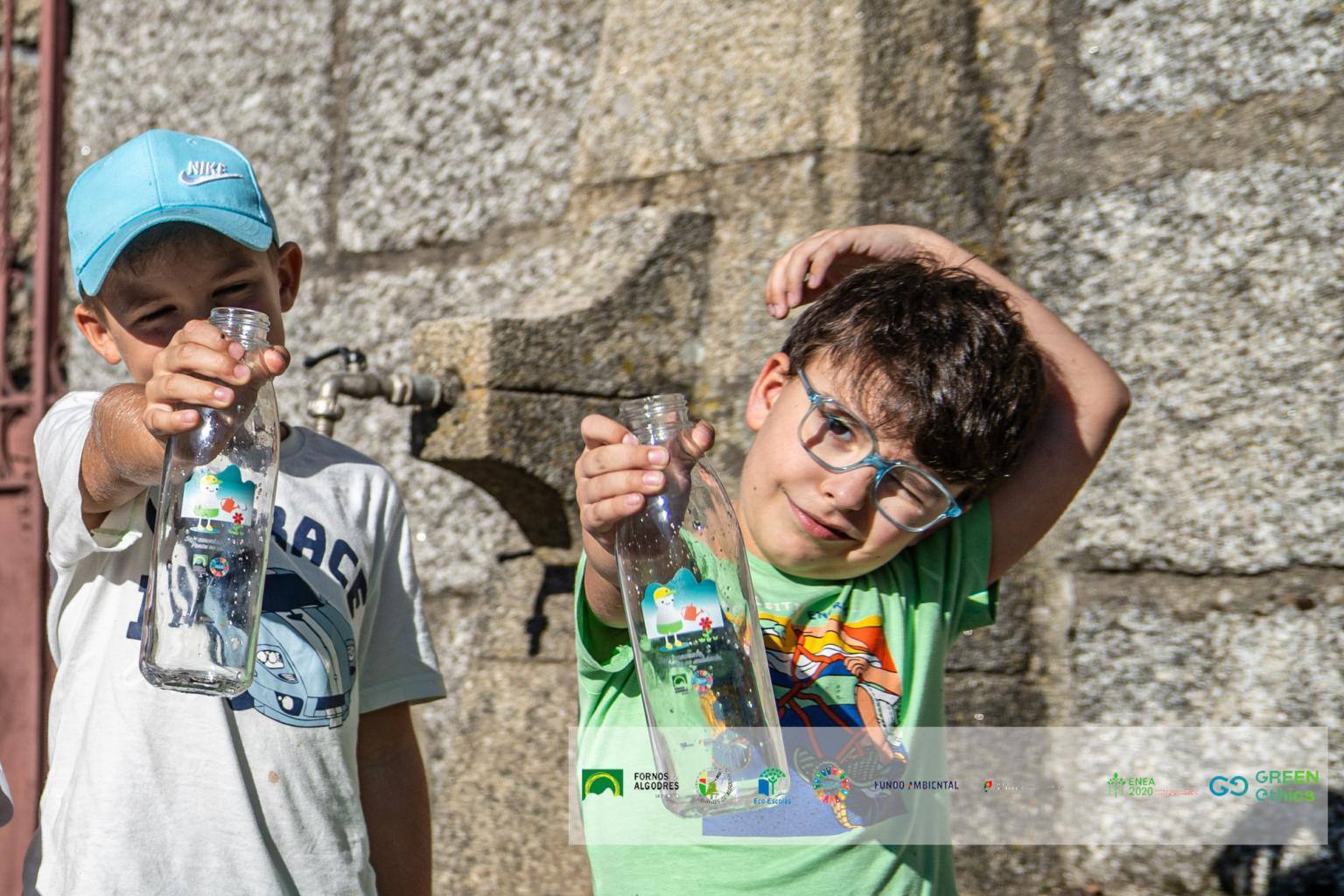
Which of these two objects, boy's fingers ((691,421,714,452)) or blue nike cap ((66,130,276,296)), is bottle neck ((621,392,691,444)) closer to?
boy's fingers ((691,421,714,452))

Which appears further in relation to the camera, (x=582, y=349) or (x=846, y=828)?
(x=582, y=349)

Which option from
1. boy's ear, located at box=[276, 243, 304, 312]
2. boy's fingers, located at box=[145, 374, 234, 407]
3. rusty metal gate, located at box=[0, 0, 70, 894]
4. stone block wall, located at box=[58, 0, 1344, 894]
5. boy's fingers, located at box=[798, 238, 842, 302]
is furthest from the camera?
rusty metal gate, located at box=[0, 0, 70, 894]

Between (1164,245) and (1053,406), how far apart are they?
51 cm

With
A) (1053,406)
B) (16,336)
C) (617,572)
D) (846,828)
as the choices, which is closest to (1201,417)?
(1053,406)

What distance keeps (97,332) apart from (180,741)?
20.3 inches

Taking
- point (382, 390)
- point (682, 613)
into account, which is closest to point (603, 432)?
point (682, 613)

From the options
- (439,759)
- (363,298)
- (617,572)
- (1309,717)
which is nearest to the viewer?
(617,572)

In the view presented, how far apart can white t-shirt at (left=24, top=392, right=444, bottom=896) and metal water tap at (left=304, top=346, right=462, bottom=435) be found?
415mm

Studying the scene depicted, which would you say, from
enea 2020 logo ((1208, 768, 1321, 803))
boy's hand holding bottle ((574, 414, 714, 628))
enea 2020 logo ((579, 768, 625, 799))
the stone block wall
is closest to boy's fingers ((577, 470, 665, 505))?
boy's hand holding bottle ((574, 414, 714, 628))

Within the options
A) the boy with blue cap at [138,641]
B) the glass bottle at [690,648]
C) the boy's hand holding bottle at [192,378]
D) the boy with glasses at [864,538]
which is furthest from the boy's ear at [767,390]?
the boy's hand holding bottle at [192,378]

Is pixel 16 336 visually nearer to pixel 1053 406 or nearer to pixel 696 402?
pixel 696 402

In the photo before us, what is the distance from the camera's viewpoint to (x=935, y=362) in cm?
Answer: 155

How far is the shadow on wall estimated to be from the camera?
1.89 m

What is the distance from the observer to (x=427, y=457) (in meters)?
2.17
